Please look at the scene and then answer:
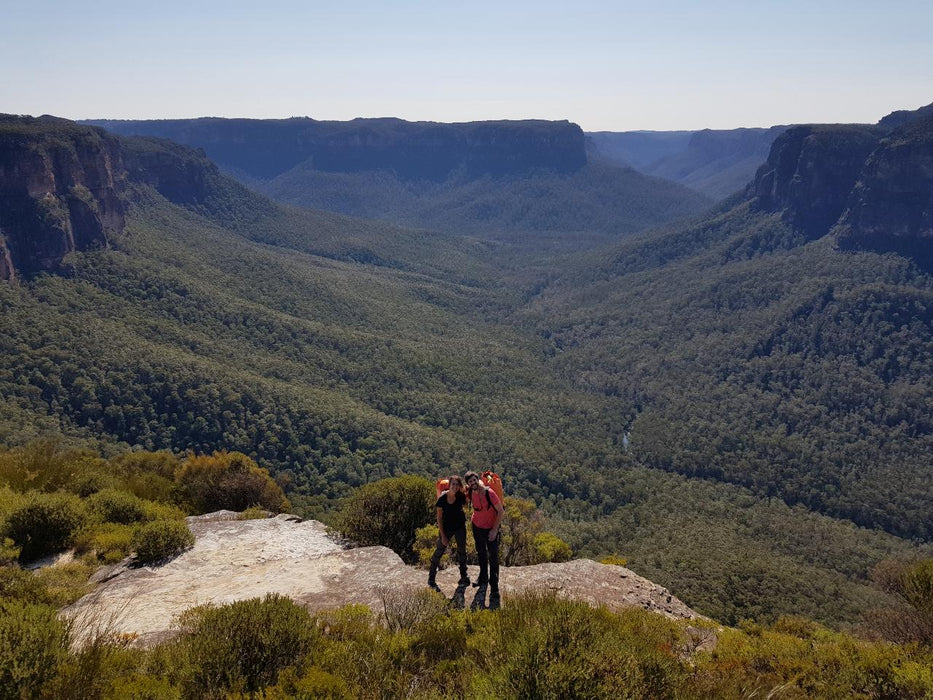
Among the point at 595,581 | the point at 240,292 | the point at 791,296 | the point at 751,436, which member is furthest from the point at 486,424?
the point at 791,296

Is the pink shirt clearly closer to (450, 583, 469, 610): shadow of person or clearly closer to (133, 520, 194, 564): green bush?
(450, 583, 469, 610): shadow of person

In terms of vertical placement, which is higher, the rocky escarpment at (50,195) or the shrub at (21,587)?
the rocky escarpment at (50,195)

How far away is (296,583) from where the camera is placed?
10.6 meters

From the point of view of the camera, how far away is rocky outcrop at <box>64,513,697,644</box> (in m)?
9.31

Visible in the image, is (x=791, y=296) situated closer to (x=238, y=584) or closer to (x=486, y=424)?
(x=486, y=424)

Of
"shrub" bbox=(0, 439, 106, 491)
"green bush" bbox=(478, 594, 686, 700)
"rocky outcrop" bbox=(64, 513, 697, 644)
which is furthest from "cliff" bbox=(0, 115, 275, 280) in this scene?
"green bush" bbox=(478, 594, 686, 700)

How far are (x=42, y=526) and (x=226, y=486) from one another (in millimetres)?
7345

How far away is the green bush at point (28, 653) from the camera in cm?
550

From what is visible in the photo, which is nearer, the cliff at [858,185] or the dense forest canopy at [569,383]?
the dense forest canopy at [569,383]

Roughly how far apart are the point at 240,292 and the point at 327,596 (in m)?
68.4

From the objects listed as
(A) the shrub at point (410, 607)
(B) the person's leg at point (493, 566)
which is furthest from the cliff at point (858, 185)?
(A) the shrub at point (410, 607)

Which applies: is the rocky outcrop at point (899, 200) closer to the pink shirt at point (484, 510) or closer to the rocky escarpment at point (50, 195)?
the pink shirt at point (484, 510)

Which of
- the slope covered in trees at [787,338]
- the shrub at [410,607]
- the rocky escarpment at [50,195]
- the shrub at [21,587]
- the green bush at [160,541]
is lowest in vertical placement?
the slope covered in trees at [787,338]

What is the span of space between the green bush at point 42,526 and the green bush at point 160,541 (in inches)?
62.2
